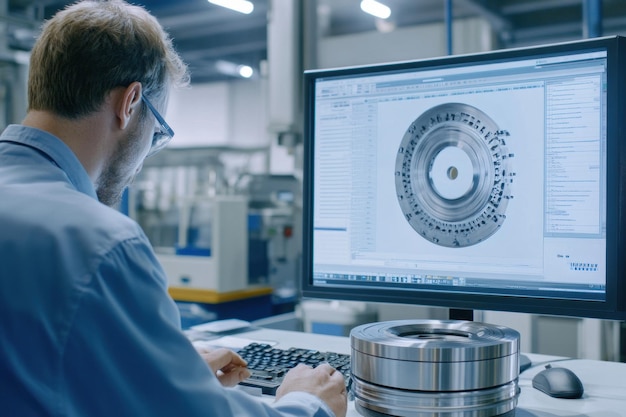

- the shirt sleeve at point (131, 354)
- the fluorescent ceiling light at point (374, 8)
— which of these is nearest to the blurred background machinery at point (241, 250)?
the fluorescent ceiling light at point (374, 8)

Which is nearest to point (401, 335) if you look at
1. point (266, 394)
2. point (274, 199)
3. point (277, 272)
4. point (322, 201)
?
point (266, 394)

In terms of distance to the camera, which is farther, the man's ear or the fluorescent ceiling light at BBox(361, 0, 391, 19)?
the fluorescent ceiling light at BBox(361, 0, 391, 19)

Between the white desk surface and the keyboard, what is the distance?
4 centimetres

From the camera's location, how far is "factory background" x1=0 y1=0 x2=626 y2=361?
2609 millimetres

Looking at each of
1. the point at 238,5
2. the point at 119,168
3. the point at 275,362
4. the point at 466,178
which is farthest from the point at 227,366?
the point at 238,5

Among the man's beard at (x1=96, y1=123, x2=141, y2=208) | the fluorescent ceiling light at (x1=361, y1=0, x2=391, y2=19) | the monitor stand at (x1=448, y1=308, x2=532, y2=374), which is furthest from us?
the fluorescent ceiling light at (x1=361, y1=0, x2=391, y2=19)

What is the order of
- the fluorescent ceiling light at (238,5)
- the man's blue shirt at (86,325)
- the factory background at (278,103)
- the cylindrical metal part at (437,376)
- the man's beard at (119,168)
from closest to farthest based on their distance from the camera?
the man's blue shirt at (86,325)
the cylindrical metal part at (437,376)
the man's beard at (119,168)
the fluorescent ceiling light at (238,5)
the factory background at (278,103)

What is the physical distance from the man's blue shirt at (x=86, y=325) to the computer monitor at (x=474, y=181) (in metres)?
0.46

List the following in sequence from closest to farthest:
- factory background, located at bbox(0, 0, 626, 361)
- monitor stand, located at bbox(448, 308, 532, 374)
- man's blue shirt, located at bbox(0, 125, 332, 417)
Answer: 1. man's blue shirt, located at bbox(0, 125, 332, 417)
2. monitor stand, located at bbox(448, 308, 532, 374)
3. factory background, located at bbox(0, 0, 626, 361)

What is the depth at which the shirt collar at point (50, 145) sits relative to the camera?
68 cm

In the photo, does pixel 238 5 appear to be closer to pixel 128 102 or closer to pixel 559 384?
pixel 128 102

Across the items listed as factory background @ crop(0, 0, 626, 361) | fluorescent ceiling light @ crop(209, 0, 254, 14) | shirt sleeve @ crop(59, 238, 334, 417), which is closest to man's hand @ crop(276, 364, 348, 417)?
shirt sleeve @ crop(59, 238, 334, 417)

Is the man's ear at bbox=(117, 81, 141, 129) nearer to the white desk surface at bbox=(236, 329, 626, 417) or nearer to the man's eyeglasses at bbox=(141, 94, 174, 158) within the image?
the man's eyeglasses at bbox=(141, 94, 174, 158)

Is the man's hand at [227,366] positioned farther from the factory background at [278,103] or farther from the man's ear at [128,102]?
the factory background at [278,103]
